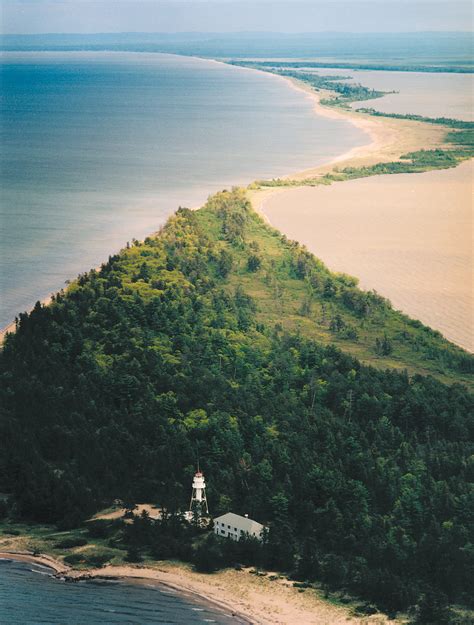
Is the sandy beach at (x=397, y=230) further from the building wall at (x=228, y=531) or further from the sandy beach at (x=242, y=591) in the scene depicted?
the sandy beach at (x=242, y=591)

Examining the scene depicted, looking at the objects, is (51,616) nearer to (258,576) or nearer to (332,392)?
(258,576)

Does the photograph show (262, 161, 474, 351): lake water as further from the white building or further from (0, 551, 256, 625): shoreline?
(0, 551, 256, 625): shoreline

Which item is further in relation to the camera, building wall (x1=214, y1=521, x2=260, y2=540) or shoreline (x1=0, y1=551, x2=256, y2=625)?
building wall (x1=214, y1=521, x2=260, y2=540)

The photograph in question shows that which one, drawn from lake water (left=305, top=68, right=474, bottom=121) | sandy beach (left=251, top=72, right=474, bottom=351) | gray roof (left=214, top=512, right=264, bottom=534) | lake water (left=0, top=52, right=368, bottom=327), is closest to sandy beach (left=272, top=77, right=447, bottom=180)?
sandy beach (left=251, top=72, right=474, bottom=351)

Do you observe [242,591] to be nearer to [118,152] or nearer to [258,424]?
[258,424]

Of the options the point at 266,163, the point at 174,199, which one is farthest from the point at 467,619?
the point at 266,163

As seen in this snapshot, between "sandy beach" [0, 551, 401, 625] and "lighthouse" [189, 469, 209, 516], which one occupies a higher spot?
"lighthouse" [189, 469, 209, 516]
